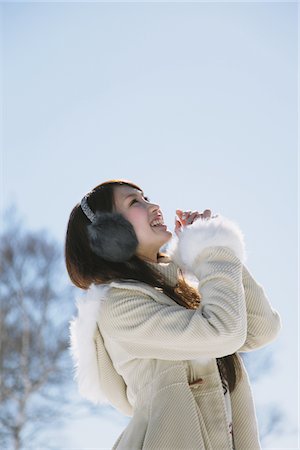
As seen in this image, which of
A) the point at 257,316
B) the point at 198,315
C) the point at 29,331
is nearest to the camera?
the point at 198,315

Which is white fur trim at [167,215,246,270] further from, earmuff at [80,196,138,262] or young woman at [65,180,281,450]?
earmuff at [80,196,138,262]

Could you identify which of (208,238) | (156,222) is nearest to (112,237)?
(156,222)

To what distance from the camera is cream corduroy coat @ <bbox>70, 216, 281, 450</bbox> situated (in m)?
1.96

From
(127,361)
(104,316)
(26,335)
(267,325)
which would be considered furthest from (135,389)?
(26,335)

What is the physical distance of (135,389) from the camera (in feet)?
6.91

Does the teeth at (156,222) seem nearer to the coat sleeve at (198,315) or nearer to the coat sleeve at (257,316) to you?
the coat sleeve at (198,315)

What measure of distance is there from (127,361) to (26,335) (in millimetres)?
6721

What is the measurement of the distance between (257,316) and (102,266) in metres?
0.44

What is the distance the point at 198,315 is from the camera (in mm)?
1972

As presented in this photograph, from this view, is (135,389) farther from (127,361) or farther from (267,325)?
(267,325)

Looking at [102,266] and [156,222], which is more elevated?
[156,222]

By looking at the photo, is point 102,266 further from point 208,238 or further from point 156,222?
point 208,238

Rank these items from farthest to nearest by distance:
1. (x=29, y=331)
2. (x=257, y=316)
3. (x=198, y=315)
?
(x=29, y=331) → (x=257, y=316) → (x=198, y=315)

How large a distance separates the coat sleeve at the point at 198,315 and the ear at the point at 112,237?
109 millimetres
